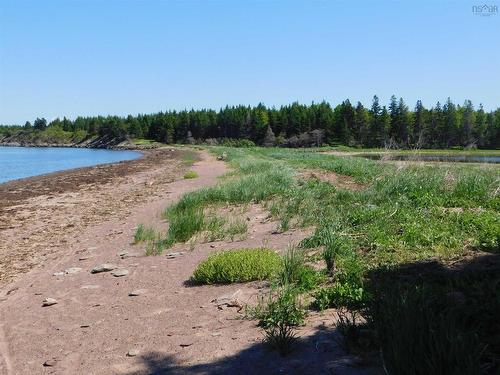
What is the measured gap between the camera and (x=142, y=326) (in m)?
6.11

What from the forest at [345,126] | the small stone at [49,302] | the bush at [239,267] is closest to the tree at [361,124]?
the forest at [345,126]

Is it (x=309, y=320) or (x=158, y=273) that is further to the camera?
(x=158, y=273)

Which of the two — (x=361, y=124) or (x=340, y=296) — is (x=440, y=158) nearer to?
(x=340, y=296)

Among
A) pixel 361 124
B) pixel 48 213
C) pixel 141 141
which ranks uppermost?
pixel 361 124

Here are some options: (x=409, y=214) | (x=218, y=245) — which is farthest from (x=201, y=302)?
(x=409, y=214)

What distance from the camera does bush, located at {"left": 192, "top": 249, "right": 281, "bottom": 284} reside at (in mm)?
7152

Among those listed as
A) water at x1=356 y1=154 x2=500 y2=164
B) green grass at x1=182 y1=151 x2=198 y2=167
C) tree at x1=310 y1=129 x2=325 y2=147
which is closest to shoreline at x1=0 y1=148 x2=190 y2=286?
water at x1=356 y1=154 x2=500 y2=164

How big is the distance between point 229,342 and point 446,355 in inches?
104

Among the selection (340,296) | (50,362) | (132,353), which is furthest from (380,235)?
(50,362)

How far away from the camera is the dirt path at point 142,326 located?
185 inches

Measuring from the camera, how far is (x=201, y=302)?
6.70 meters

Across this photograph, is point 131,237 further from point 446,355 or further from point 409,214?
point 446,355

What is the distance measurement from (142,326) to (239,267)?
1833mm

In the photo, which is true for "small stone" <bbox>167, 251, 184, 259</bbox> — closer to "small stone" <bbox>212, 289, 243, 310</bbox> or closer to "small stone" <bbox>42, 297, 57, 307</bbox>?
"small stone" <bbox>42, 297, 57, 307</bbox>
